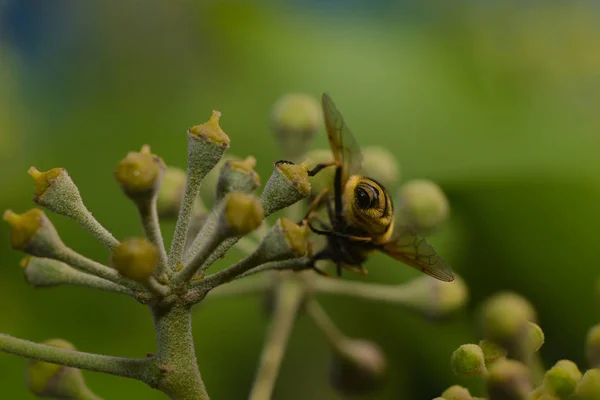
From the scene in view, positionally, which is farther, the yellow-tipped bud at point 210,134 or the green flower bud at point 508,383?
the yellow-tipped bud at point 210,134

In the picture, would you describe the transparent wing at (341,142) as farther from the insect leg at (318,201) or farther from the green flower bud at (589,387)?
the green flower bud at (589,387)

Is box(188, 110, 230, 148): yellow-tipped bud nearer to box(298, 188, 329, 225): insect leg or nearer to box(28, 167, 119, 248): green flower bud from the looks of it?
box(28, 167, 119, 248): green flower bud

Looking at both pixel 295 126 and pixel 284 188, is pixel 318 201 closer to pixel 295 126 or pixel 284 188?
pixel 295 126

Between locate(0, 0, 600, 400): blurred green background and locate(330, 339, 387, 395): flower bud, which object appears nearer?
locate(330, 339, 387, 395): flower bud

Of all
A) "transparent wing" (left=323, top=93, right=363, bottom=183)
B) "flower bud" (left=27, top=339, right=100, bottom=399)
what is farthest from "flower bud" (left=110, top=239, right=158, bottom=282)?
"transparent wing" (left=323, top=93, right=363, bottom=183)

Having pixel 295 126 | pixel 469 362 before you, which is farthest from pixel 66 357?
pixel 295 126

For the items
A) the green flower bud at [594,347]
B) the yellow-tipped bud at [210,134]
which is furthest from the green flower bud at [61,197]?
the green flower bud at [594,347]
